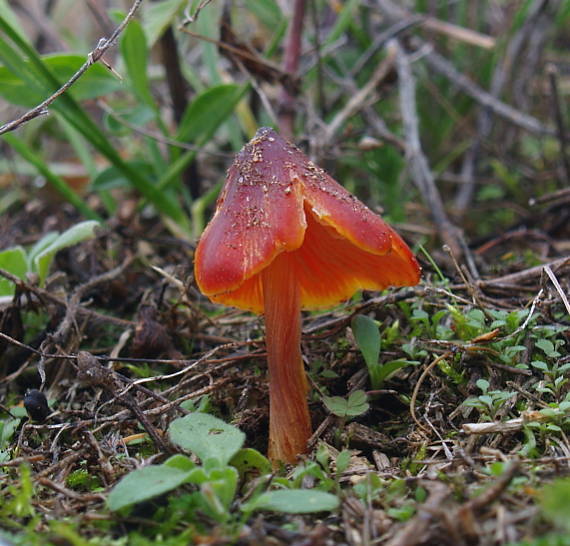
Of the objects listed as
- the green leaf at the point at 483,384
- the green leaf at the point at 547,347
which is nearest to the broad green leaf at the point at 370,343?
the green leaf at the point at 483,384

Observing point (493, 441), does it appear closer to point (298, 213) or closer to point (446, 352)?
point (446, 352)

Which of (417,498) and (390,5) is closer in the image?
(417,498)

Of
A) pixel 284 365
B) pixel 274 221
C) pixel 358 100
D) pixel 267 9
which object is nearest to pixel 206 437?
pixel 284 365

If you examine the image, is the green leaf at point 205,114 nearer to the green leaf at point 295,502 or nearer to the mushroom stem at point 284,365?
the mushroom stem at point 284,365

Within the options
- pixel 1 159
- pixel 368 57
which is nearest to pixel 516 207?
pixel 368 57

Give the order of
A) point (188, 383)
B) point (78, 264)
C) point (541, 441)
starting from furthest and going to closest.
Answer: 1. point (78, 264)
2. point (188, 383)
3. point (541, 441)

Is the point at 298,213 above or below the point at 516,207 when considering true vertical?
above

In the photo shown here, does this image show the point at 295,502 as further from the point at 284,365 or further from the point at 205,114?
the point at 205,114
